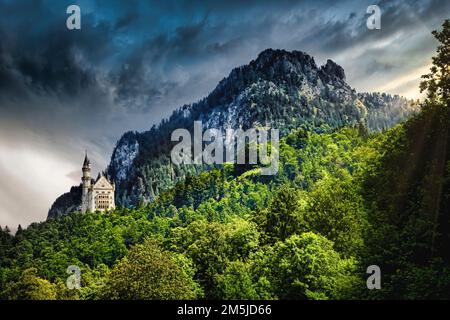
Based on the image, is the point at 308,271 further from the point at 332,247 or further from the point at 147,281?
the point at 147,281

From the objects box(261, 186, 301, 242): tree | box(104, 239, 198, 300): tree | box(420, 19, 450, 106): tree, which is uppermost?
box(420, 19, 450, 106): tree

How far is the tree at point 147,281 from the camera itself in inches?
2203

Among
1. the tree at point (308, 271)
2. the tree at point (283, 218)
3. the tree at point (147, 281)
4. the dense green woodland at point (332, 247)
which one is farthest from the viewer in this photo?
the tree at point (283, 218)

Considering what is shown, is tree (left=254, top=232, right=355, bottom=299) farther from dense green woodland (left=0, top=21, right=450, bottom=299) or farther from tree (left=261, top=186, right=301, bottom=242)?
tree (left=261, top=186, right=301, bottom=242)

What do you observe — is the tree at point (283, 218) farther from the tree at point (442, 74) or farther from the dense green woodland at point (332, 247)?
the tree at point (442, 74)

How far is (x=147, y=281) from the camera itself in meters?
57.0

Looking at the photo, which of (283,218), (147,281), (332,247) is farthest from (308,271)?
(283,218)

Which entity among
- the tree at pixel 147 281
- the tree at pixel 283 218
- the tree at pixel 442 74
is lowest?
the tree at pixel 147 281

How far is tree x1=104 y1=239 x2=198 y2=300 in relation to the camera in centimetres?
5597

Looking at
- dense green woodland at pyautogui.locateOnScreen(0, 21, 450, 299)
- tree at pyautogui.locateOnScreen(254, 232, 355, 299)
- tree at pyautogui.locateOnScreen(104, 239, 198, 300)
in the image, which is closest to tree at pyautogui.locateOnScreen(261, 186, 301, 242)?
dense green woodland at pyautogui.locateOnScreen(0, 21, 450, 299)

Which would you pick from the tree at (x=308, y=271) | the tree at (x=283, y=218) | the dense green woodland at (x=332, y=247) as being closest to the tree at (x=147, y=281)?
the dense green woodland at (x=332, y=247)

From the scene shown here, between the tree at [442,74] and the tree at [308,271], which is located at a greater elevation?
the tree at [442,74]
